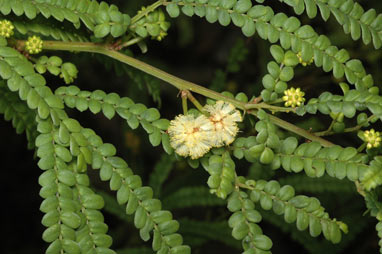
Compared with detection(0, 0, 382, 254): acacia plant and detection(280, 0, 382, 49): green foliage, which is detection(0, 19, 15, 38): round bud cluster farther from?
detection(280, 0, 382, 49): green foliage

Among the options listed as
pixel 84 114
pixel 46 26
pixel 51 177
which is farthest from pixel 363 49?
pixel 51 177

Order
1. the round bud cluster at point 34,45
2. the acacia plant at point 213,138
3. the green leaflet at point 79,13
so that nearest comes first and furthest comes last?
the acacia plant at point 213,138
the green leaflet at point 79,13
the round bud cluster at point 34,45

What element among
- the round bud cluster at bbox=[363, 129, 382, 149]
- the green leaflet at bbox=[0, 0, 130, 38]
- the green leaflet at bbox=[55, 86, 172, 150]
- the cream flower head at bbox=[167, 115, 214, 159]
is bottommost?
the round bud cluster at bbox=[363, 129, 382, 149]

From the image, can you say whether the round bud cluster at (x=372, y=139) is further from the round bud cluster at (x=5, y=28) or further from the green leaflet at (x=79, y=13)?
the round bud cluster at (x=5, y=28)

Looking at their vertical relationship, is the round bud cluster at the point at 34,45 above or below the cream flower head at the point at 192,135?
above

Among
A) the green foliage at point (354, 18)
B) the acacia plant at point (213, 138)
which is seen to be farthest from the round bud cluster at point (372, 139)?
the green foliage at point (354, 18)

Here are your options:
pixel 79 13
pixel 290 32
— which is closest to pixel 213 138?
pixel 290 32

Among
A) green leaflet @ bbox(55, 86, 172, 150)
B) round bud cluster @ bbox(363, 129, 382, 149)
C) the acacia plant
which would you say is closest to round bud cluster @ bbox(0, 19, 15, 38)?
the acacia plant

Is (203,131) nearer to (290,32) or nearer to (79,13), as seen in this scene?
(290,32)
